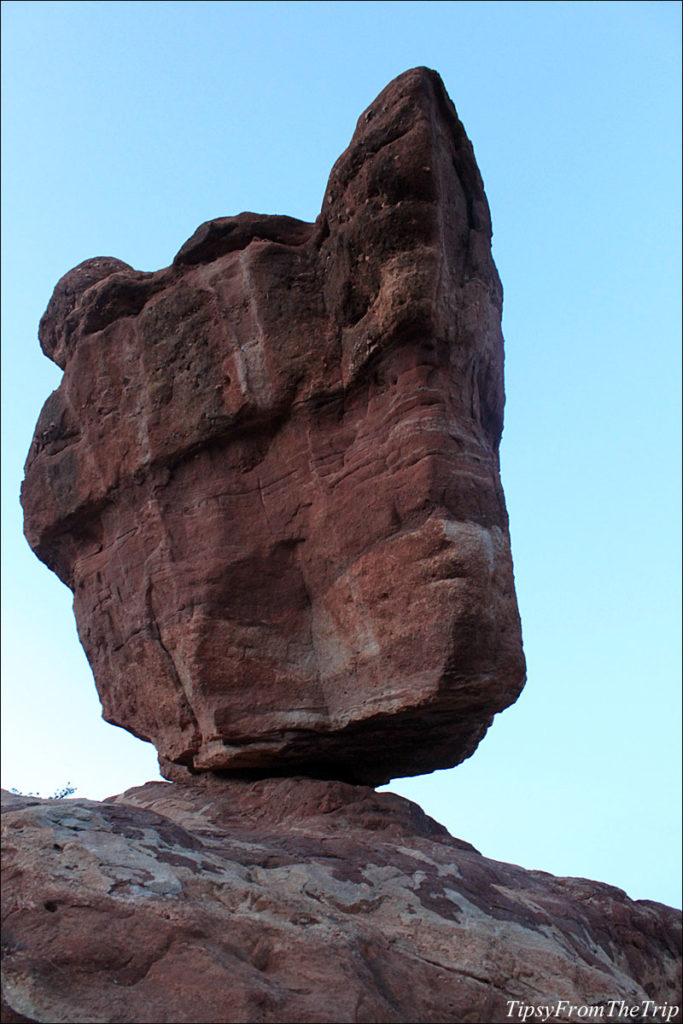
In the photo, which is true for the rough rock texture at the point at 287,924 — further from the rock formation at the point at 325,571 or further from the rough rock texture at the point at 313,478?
the rough rock texture at the point at 313,478

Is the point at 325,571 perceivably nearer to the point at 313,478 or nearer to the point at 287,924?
the point at 313,478

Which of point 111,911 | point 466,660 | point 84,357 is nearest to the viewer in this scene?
point 111,911

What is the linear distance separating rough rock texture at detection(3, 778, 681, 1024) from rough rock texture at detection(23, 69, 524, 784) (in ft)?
3.10

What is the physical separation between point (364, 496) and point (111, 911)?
12.0 feet

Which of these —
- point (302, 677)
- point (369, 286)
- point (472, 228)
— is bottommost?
point (302, 677)

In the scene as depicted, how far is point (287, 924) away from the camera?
17.7ft

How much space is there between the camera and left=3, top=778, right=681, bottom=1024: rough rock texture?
474 cm

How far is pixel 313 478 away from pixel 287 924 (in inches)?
144

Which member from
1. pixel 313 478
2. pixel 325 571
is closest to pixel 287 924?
pixel 325 571

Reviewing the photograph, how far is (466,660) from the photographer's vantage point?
23.3 ft

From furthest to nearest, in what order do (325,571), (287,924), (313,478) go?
(313,478)
(325,571)
(287,924)

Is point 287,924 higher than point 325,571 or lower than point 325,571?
lower

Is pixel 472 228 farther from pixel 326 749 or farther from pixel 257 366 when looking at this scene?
pixel 326 749

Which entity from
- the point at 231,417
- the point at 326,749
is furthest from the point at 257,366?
the point at 326,749
